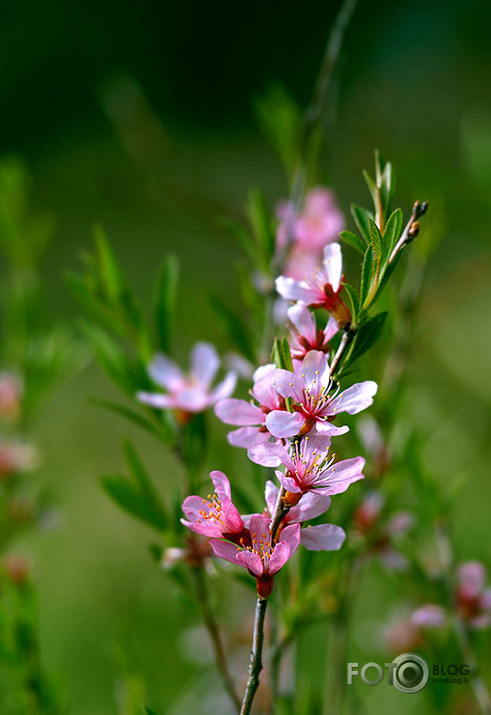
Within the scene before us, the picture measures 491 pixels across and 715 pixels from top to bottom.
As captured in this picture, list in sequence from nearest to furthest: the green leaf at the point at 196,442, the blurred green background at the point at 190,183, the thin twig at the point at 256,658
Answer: the thin twig at the point at 256,658 < the green leaf at the point at 196,442 < the blurred green background at the point at 190,183

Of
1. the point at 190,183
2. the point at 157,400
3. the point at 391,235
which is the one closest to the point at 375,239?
the point at 391,235

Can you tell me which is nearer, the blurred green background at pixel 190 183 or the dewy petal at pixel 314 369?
the dewy petal at pixel 314 369

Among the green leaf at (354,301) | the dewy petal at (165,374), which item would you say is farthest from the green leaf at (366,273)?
the dewy petal at (165,374)

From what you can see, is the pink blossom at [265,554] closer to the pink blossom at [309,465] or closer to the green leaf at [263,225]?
the pink blossom at [309,465]

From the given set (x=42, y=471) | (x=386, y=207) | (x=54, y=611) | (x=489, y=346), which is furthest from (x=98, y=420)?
(x=386, y=207)

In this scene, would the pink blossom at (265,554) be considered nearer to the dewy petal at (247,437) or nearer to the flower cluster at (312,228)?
the dewy petal at (247,437)

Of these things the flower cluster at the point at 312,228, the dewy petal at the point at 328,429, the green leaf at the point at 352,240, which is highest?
the flower cluster at the point at 312,228

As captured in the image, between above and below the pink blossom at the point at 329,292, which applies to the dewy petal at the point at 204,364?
above

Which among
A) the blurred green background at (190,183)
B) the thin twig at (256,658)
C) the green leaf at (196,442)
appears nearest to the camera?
the thin twig at (256,658)
